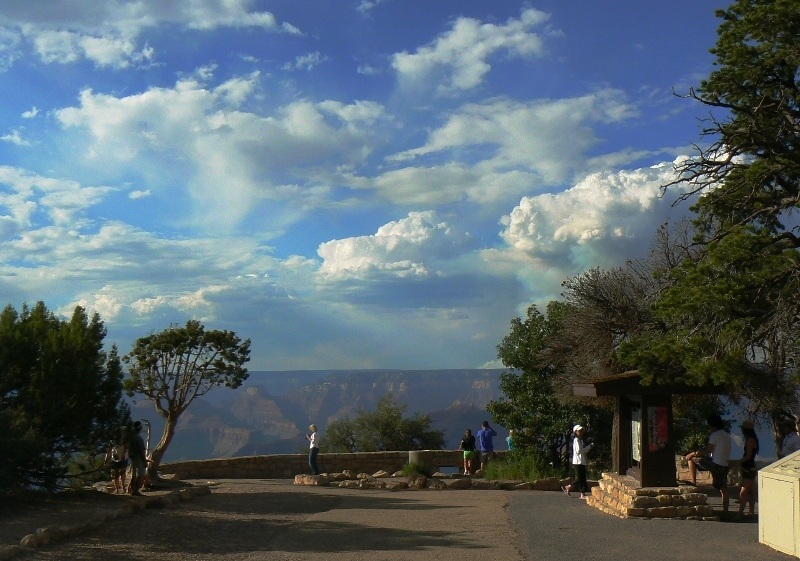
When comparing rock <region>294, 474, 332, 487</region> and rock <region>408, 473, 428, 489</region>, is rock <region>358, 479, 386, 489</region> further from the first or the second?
rock <region>294, 474, 332, 487</region>

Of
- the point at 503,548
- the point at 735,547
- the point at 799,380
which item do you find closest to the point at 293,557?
the point at 503,548

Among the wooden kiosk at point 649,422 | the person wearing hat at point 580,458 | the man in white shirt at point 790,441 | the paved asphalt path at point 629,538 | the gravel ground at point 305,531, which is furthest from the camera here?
the person wearing hat at point 580,458

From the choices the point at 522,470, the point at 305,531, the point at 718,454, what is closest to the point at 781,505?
the point at 718,454

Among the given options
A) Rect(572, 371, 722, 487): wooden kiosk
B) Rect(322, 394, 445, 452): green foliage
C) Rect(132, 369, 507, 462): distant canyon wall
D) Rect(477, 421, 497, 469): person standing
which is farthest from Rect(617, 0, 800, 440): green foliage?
Rect(132, 369, 507, 462): distant canyon wall

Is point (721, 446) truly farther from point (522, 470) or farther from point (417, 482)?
point (417, 482)

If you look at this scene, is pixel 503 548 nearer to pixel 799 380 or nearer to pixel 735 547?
pixel 735 547

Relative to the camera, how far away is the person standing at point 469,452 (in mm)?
23141

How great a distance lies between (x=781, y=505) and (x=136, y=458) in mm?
11716

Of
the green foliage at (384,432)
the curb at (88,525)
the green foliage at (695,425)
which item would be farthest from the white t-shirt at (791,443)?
the green foliage at (384,432)

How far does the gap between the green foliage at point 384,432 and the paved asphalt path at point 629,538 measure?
961 inches

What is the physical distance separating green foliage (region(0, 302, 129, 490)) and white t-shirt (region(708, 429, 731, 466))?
36.6 feet

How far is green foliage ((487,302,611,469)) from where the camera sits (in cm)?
2286

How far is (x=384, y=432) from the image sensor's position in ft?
129

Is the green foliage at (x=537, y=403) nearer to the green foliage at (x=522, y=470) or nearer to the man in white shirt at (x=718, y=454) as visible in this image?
the green foliage at (x=522, y=470)
